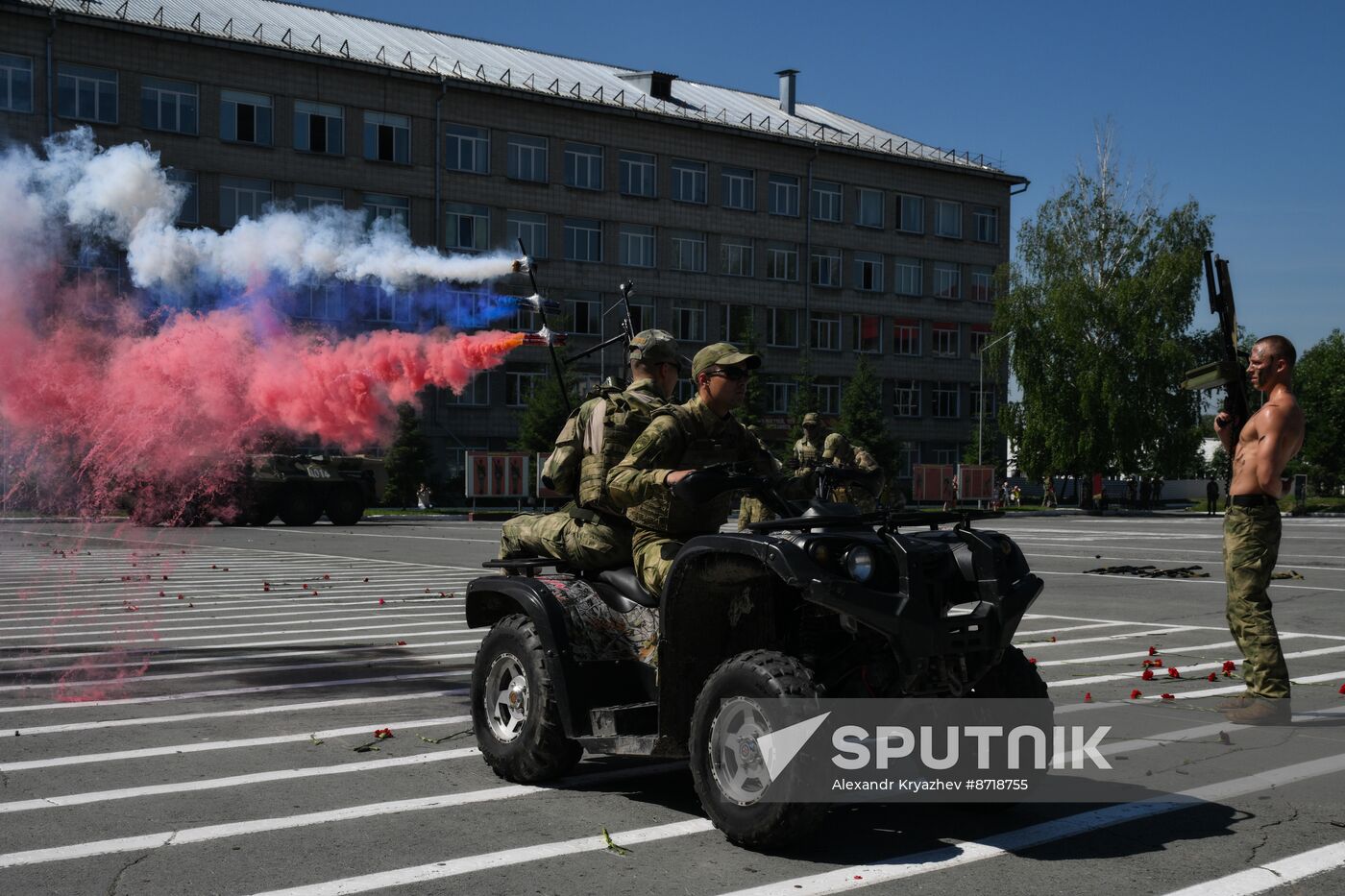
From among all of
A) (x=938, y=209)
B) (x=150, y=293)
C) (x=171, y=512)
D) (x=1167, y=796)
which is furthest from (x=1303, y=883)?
(x=938, y=209)

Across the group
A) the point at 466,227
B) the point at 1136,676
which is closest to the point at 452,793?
the point at 1136,676

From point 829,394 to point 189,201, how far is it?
1312 inches

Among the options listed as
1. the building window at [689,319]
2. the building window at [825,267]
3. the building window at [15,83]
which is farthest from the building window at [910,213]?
the building window at [15,83]

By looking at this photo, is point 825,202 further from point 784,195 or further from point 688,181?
point 688,181

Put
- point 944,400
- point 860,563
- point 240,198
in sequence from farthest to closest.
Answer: point 944,400 → point 240,198 → point 860,563

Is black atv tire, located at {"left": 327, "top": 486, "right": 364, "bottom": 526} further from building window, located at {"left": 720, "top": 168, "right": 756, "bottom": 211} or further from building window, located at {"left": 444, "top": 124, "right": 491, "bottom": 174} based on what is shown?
building window, located at {"left": 720, "top": 168, "right": 756, "bottom": 211}

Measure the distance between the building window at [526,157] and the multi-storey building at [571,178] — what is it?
0.30 feet

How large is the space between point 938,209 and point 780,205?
1038 cm

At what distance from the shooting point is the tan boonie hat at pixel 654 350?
7406mm

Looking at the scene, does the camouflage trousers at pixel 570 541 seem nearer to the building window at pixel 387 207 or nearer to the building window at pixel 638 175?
the building window at pixel 387 207

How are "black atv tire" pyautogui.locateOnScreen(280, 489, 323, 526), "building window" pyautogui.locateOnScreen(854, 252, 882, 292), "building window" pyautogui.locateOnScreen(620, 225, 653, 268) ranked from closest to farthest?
"black atv tire" pyautogui.locateOnScreen(280, 489, 323, 526), "building window" pyautogui.locateOnScreen(620, 225, 653, 268), "building window" pyautogui.locateOnScreen(854, 252, 882, 292)

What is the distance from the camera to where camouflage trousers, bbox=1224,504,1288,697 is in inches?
331

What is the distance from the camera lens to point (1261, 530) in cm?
849

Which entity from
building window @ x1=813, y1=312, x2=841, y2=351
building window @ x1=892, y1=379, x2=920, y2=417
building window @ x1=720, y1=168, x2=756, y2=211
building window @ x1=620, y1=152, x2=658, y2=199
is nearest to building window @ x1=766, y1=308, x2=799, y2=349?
building window @ x1=813, y1=312, x2=841, y2=351
